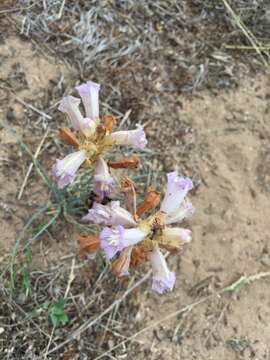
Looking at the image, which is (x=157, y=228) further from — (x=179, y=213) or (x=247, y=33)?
(x=247, y=33)

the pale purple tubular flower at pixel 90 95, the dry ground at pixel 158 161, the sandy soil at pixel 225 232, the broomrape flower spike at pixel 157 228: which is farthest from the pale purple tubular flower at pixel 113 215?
the sandy soil at pixel 225 232

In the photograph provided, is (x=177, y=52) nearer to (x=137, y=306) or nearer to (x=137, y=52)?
(x=137, y=52)

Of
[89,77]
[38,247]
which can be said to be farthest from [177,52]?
[38,247]

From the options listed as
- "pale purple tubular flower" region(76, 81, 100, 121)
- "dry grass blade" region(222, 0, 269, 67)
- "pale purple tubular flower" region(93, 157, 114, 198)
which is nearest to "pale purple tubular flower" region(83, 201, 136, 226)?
"pale purple tubular flower" region(93, 157, 114, 198)

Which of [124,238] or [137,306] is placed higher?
[124,238]

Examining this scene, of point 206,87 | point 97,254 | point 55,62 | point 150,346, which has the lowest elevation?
point 150,346

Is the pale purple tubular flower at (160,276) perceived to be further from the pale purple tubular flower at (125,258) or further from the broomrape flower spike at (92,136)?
the broomrape flower spike at (92,136)
